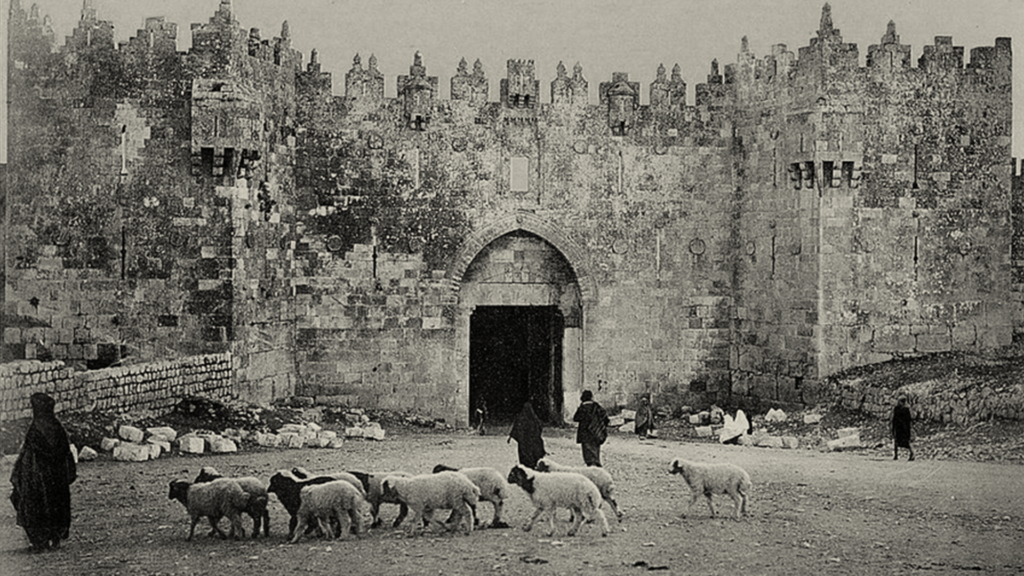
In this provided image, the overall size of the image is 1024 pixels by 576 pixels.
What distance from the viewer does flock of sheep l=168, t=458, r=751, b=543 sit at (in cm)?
1088

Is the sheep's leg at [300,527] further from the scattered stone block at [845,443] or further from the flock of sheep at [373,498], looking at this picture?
the scattered stone block at [845,443]

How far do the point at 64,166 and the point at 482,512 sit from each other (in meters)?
10.4

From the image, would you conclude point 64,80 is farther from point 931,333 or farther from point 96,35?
point 931,333

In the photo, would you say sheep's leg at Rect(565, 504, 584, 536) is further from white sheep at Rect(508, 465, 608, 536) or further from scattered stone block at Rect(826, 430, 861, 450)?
scattered stone block at Rect(826, 430, 861, 450)

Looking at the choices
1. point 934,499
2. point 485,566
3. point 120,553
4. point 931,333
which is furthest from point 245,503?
point 931,333

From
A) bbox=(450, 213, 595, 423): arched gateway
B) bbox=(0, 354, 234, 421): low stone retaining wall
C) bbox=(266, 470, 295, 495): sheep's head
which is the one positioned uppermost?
bbox=(450, 213, 595, 423): arched gateway

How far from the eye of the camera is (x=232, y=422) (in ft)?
59.6

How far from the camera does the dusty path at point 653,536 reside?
10.0 metres

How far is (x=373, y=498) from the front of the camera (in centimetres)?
1153

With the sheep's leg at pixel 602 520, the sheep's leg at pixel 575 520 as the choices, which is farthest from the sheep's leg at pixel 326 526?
the sheep's leg at pixel 602 520

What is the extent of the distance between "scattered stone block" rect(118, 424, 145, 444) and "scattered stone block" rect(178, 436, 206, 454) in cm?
49

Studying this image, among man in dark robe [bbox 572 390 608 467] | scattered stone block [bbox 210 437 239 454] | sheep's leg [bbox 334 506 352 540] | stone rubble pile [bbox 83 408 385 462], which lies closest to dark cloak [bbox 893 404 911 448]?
man in dark robe [bbox 572 390 608 467]

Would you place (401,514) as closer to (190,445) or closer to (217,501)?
(217,501)

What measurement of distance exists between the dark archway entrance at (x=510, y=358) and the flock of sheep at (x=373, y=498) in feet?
38.0
